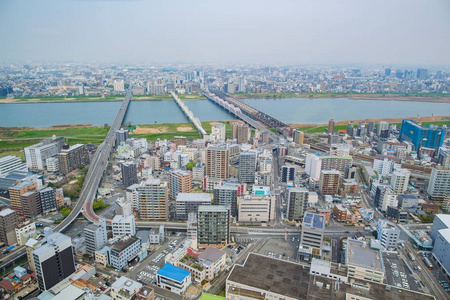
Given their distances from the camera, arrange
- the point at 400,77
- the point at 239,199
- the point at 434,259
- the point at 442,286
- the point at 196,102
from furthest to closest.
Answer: the point at 400,77
the point at 196,102
the point at 239,199
the point at 434,259
the point at 442,286

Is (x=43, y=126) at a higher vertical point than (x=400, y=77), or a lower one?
lower

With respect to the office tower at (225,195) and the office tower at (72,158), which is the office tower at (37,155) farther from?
the office tower at (225,195)

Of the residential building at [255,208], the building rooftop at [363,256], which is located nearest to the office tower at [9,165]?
the residential building at [255,208]

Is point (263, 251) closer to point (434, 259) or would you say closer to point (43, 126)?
point (434, 259)

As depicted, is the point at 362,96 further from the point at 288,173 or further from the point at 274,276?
the point at 274,276

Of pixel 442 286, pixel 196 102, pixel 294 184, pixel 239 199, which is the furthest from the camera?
pixel 196 102

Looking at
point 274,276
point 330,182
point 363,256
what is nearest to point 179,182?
point 274,276

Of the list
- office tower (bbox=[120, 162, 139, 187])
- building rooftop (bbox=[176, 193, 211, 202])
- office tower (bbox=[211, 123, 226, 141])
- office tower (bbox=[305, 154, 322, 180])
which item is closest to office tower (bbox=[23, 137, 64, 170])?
office tower (bbox=[120, 162, 139, 187])

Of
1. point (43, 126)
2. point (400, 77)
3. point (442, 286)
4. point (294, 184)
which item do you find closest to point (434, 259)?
point (442, 286)
